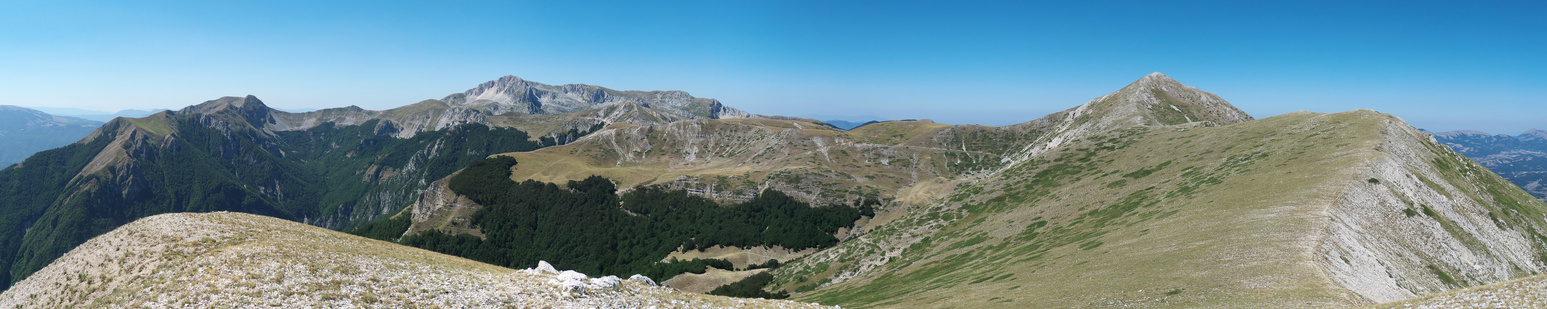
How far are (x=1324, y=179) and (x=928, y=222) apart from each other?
6867 centimetres

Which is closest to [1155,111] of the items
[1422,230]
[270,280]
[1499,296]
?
[1422,230]

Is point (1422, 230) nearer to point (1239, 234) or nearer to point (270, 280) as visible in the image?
point (1239, 234)

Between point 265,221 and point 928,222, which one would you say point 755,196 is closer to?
point 928,222

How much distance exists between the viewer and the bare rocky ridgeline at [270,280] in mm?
27609

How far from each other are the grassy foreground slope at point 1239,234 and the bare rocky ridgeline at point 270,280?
30.0 m

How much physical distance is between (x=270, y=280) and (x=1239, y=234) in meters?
69.1

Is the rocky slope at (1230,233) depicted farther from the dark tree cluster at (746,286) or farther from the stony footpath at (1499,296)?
the stony footpath at (1499,296)

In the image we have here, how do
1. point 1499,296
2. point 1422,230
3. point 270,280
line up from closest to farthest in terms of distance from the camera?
point 1499,296
point 270,280
point 1422,230

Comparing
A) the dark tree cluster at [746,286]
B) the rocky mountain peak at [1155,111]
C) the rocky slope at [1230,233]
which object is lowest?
the dark tree cluster at [746,286]

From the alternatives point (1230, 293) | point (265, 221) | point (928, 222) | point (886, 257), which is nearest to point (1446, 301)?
point (1230, 293)

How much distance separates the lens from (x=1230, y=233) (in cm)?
4669

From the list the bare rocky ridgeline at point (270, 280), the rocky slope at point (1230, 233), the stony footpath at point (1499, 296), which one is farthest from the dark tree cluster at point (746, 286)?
the stony footpath at point (1499, 296)

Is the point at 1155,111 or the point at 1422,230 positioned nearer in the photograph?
the point at 1422,230

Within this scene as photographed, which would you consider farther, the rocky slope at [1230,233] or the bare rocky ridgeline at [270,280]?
the rocky slope at [1230,233]
